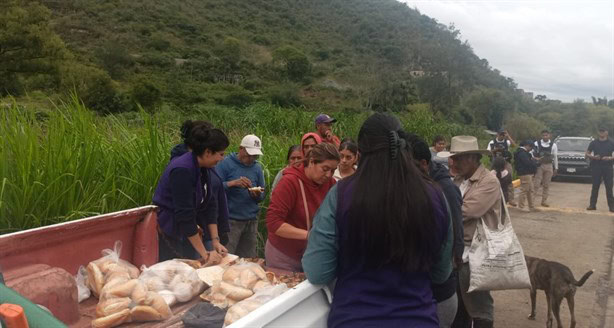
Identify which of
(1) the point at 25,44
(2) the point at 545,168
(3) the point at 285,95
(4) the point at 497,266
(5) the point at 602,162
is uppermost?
(1) the point at 25,44

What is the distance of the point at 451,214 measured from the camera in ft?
9.39

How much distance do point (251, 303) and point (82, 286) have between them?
3.03 ft

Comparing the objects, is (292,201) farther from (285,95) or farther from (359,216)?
(285,95)

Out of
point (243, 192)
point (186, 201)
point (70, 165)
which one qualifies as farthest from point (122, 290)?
point (243, 192)

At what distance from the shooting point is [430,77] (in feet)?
140

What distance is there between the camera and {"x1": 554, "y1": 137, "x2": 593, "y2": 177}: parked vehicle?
55.3 feet

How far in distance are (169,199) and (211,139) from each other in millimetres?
549

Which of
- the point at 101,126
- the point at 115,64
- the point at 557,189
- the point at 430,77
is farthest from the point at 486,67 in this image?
the point at 101,126

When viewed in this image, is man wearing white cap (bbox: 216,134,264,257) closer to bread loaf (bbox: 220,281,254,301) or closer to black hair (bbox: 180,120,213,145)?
black hair (bbox: 180,120,213,145)

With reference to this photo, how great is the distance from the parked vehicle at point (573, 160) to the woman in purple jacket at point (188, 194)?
16.7 m

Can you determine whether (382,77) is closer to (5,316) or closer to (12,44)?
(12,44)

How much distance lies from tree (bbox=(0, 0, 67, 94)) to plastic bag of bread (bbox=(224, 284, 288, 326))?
79.6 ft

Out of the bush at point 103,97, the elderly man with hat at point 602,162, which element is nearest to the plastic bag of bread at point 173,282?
the elderly man with hat at point 602,162

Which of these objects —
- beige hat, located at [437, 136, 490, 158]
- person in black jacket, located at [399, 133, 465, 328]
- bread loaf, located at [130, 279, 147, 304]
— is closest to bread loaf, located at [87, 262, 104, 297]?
bread loaf, located at [130, 279, 147, 304]
